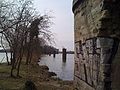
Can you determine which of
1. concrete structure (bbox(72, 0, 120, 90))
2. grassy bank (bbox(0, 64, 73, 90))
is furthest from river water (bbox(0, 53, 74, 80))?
concrete structure (bbox(72, 0, 120, 90))

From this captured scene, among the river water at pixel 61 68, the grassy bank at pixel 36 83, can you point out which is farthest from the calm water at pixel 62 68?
the grassy bank at pixel 36 83

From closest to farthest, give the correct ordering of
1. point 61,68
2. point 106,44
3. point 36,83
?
point 106,44
point 36,83
point 61,68

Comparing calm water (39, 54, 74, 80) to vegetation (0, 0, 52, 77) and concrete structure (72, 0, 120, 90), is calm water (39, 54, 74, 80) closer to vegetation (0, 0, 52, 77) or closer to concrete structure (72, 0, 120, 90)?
vegetation (0, 0, 52, 77)

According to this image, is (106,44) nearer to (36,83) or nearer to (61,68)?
(36,83)

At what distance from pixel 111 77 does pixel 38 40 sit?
25.3 meters

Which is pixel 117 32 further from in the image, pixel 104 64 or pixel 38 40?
pixel 38 40

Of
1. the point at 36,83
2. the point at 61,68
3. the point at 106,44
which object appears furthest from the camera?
the point at 61,68

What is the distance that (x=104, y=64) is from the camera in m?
7.82

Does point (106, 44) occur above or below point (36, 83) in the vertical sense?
above

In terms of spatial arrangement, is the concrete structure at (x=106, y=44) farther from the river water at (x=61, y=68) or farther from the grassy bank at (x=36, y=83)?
the river water at (x=61, y=68)

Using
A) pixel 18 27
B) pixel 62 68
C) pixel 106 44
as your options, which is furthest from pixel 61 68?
pixel 106 44

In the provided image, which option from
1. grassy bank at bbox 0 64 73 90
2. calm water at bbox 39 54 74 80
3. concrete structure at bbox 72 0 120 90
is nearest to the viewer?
concrete structure at bbox 72 0 120 90

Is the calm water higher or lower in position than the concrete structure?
lower

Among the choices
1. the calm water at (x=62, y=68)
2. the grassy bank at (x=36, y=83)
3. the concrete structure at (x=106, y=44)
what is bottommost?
the calm water at (x=62, y=68)
